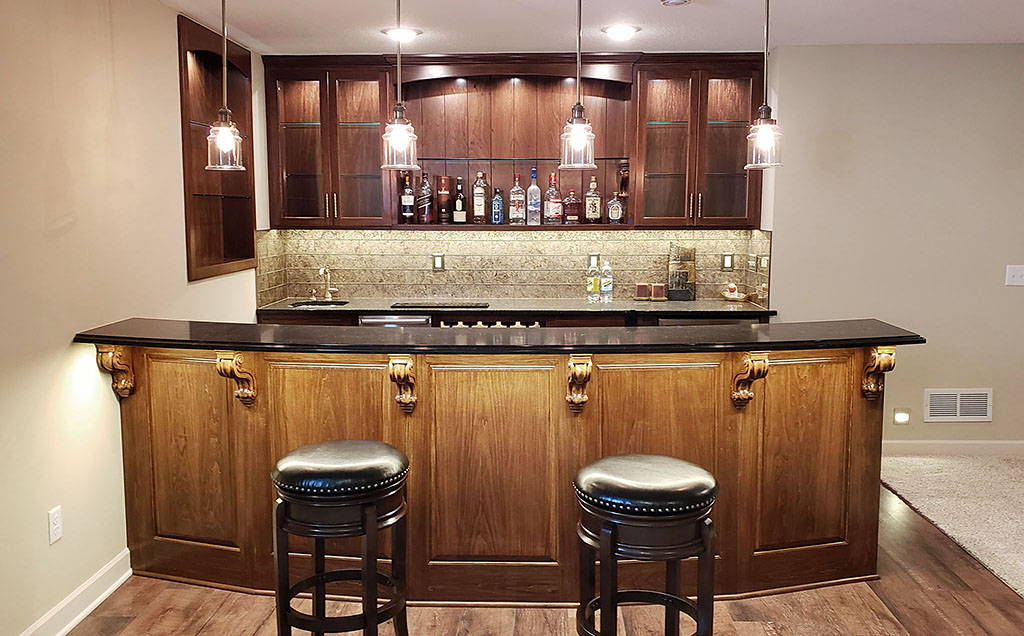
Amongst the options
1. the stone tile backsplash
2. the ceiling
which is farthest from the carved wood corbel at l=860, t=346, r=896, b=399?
the stone tile backsplash

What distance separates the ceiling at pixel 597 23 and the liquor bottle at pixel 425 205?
89 centimetres

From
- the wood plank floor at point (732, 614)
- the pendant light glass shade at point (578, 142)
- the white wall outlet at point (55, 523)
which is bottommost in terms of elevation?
the wood plank floor at point (732, 614)

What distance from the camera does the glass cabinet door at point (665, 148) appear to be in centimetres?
546

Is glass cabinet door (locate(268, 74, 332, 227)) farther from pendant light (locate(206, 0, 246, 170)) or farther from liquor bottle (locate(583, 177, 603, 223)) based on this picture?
pendant light (locate(206, 0, 246, 170))

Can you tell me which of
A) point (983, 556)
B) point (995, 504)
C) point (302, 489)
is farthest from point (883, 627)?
point (302, 489)

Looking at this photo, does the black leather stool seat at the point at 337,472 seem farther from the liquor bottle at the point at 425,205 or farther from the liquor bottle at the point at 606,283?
the liquor bottle at the point at 606,283

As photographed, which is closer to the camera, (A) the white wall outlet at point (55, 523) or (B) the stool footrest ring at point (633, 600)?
(B) the stool footrest ring at point (633, 600)

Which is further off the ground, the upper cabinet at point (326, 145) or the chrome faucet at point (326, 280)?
the upper cabinet at point (326, 145)

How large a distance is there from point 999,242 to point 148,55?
4803 mm

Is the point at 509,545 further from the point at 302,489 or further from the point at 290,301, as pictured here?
the point at 290,301

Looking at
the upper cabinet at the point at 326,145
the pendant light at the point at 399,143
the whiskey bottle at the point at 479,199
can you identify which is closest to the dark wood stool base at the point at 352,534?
the pendant light at the point at 399,143

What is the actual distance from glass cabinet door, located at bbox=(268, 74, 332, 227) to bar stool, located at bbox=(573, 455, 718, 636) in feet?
11.8

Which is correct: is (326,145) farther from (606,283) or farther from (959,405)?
(959,405)

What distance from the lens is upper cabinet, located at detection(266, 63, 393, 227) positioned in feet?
18.1
